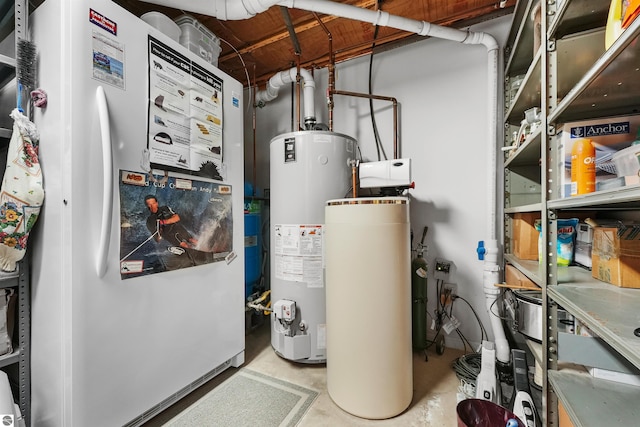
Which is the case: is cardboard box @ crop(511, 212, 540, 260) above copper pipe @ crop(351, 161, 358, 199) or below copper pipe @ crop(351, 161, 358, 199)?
below

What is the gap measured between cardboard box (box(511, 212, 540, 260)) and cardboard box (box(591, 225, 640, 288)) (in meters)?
0.50

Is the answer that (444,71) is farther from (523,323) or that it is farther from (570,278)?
(523,323)

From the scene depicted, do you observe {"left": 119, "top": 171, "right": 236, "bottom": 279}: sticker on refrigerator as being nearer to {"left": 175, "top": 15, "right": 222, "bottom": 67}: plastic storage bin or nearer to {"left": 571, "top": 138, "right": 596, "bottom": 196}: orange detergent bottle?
{"left": 175, "top": 15, "right": 222, "bottom": 67}: plastic storage bin

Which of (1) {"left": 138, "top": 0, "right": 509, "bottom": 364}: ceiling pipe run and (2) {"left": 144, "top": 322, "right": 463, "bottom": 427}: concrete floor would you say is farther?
(1) {"left": 138, "top": 0, "right": 509, "bottom": 364}: ceiling pipe run

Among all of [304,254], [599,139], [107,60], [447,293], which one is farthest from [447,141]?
[107,60]

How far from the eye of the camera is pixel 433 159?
1.98 m

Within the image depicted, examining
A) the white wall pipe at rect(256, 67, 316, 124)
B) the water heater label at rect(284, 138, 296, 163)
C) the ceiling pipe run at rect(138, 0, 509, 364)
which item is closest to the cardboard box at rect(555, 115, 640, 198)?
the ceiling pipe run at rect(138, 0, 509, 364)

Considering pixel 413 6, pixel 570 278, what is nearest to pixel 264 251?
pixel 570 278

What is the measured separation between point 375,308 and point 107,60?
152cm

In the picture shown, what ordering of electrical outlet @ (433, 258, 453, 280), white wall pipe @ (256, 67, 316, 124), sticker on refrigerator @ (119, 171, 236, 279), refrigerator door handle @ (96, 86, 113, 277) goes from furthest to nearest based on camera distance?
white wall pipe @ (256, 67, 316, 124) → electrical outlet @ (433, 258, 453, 280) → sticker on refrigerator @ (119, 171, 236, 279) → refrigerator door handle @ (96, 86, 113, 277)

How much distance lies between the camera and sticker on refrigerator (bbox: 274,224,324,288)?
1.61 metres

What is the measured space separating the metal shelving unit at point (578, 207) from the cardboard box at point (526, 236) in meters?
0.34

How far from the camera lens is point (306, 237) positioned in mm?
1615

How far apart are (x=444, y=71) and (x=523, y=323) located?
173cm
